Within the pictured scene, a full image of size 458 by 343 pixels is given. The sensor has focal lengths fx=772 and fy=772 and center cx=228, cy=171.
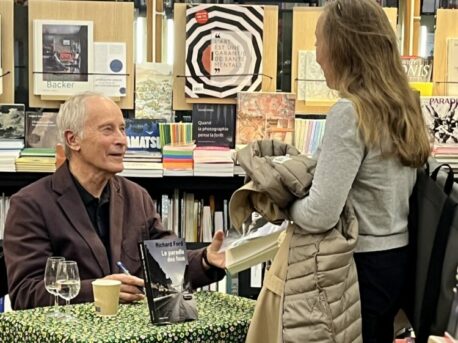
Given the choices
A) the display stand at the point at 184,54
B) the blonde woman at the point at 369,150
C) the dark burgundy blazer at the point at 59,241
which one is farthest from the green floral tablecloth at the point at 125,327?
the display stand at the point at 184,54

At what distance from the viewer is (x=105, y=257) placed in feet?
9.21

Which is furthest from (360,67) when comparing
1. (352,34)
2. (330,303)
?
(330,303)

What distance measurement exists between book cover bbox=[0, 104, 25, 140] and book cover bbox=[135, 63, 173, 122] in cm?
64

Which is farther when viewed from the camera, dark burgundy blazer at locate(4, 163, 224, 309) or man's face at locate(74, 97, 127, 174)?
man's face at locate(74, 97, 127, 174)

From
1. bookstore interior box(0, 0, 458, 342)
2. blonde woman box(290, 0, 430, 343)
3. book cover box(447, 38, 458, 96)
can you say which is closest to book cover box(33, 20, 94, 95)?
bookstore interior box(0, 0, 458, 342)

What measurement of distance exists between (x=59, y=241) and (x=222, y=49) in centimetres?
193

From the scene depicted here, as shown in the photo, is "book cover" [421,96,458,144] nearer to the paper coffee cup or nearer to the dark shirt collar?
the dark shirt collar

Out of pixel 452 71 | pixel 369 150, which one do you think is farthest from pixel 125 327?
pixel 452 71

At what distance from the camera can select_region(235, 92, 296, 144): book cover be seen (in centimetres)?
434

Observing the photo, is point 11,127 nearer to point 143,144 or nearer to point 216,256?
point 143,144

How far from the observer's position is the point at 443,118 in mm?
4363

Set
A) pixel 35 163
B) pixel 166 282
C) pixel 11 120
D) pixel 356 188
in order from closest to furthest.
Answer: pixel 356 188, pixel 166 282, pixel 35 163, pixel 11 120

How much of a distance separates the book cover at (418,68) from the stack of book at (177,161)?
1.33m

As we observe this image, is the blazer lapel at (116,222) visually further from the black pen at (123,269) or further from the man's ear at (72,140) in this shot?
the man's ear at (72,140)
